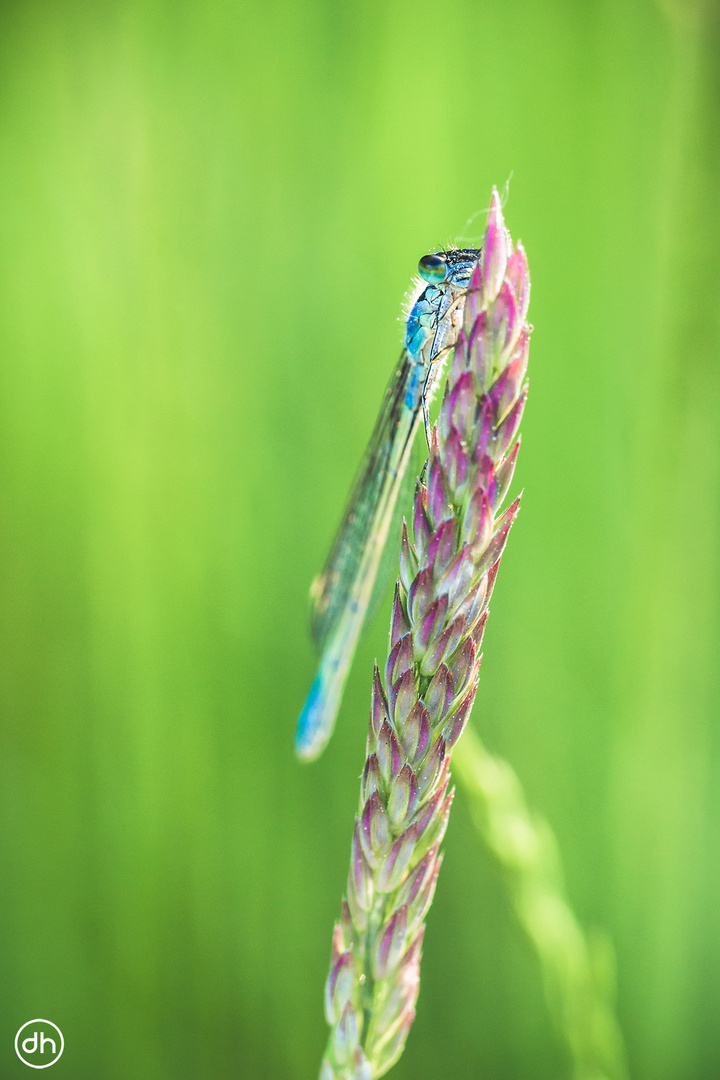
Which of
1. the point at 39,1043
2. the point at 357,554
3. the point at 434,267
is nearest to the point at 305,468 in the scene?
the point at 357,554

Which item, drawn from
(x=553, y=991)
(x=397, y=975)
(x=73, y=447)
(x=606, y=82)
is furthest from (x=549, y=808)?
(x=606, y=82)

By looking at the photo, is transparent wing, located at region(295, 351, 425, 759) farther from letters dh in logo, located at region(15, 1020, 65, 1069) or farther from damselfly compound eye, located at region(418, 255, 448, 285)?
letters dh in logo, located at region(15, 1020, 65, 1069)

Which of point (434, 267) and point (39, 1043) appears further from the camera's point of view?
point (39, 1043)

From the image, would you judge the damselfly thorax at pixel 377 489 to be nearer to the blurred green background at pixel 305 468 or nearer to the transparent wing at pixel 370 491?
the transparent wing at pixel 370 491

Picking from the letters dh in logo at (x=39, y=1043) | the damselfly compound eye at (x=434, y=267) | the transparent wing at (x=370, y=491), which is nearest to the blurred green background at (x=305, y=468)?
the letters dh in logo at (x=39, y=1043)

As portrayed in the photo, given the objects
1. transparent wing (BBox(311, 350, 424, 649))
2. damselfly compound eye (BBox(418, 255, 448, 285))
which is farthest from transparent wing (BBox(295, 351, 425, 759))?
damselfly compound eye (BBox(418, 255, 448, 285))

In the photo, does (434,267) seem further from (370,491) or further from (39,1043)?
(39,1043)
